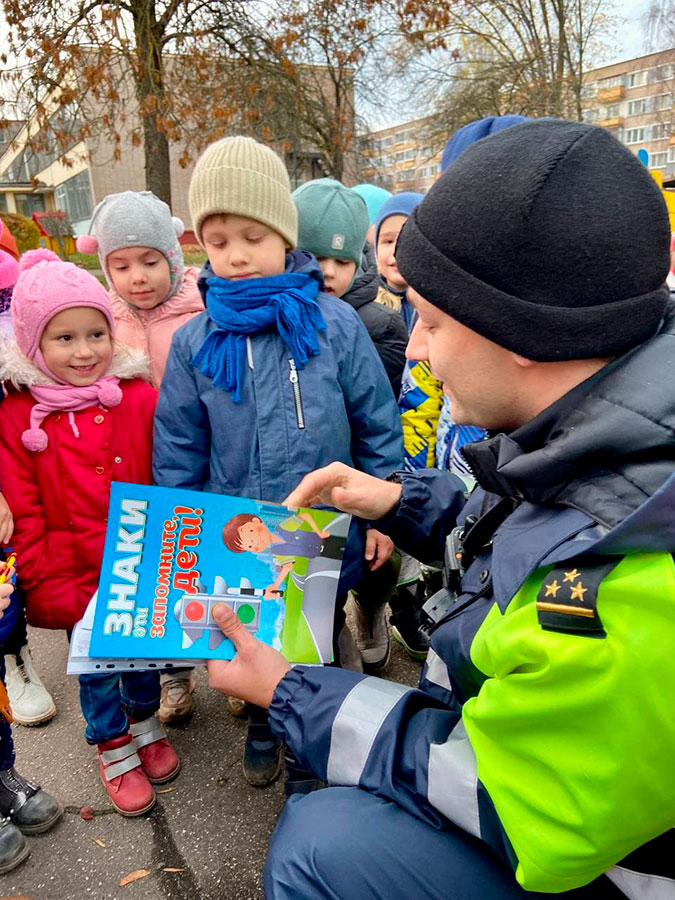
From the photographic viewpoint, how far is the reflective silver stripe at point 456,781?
103 centimetres

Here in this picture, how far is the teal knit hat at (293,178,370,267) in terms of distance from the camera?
264 centimetres

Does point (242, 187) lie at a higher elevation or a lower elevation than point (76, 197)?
lower

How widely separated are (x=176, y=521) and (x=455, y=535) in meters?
0.66

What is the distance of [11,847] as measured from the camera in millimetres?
1761

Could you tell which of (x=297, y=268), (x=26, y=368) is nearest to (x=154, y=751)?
(x=26, y=368)

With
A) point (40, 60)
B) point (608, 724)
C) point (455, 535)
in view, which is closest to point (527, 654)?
point (608, 724)

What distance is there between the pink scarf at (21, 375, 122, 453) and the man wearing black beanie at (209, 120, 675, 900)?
112 centimetres

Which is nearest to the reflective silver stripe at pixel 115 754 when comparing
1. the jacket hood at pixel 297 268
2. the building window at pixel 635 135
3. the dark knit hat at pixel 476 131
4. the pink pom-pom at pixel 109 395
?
the pink pom-pom at pixel 109 395

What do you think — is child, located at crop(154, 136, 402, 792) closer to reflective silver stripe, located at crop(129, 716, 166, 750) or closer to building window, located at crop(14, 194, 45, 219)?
reflective silver stripe, located at crop(129, 716, 166, 750)

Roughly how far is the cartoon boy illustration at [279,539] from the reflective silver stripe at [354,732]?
47 cm

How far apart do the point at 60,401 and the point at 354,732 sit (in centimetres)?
130

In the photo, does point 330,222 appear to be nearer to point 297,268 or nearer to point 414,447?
point 297,268

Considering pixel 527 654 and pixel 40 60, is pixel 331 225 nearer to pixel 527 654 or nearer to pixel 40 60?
pixel 527 654

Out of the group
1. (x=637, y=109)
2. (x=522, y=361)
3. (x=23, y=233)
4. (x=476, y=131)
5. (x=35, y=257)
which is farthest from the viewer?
(x=637, y=109)
